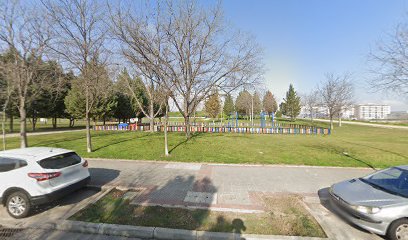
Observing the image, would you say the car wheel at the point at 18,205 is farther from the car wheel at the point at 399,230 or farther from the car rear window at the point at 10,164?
the car wheel at the point at 399,230

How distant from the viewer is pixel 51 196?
4480mm

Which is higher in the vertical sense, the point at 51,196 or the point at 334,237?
the point at 51,196

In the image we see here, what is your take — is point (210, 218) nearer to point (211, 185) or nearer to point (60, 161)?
point (211, 185)

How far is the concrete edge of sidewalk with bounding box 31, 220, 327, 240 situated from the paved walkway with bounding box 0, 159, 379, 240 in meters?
0.58

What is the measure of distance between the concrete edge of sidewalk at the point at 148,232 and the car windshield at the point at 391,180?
2090mm

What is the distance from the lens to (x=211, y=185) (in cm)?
636

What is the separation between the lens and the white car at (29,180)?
14.5 feet

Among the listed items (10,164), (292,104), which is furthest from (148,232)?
(292,104)

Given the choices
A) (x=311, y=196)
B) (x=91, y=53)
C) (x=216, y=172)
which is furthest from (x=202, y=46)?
(x=311, y=196)

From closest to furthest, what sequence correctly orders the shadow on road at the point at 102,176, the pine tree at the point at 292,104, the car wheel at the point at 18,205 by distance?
1. the car wheel at the point at 18,205
2. the shadow on road at the point at 102,176
3. the pine tree at the point at 292,104

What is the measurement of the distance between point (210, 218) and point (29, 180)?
4153 millimetres

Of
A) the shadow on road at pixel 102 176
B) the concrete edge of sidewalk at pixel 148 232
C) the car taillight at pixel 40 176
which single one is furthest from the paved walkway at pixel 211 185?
the car taillight at pixel 40 176

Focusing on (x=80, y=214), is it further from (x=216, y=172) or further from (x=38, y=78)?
(x=38, y=78)

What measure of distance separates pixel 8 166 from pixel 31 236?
6.33 feet
